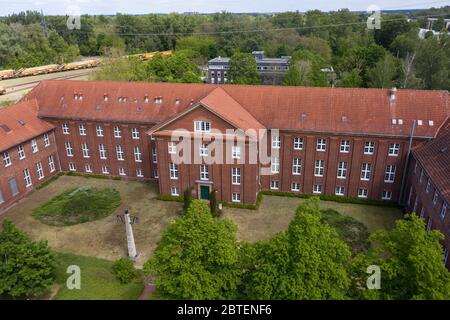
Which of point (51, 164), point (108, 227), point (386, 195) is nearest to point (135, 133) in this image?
point (51, 164)

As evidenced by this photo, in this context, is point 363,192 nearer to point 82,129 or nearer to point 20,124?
point 82,129

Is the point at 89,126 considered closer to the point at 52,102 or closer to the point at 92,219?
the point at 52,102

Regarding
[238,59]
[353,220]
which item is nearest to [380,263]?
[353,220]

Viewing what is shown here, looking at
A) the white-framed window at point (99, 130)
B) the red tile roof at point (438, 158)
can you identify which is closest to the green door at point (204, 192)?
the white-framed window at point (99, 130)

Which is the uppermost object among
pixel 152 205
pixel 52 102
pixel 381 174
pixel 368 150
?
pixel 52 102

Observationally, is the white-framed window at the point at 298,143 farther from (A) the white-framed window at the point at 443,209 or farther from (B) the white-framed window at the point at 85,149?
(B) the white-framed window at the point at 85,149

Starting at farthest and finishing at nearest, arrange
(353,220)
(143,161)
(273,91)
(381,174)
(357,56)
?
(357,56) → (143,161) → (273,91) → (381,174) → (353,220)

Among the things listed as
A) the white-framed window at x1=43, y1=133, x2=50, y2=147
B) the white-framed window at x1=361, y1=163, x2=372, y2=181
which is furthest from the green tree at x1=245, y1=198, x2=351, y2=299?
the white-framed window at x1=43, y1=133, x2=50, y2=147
